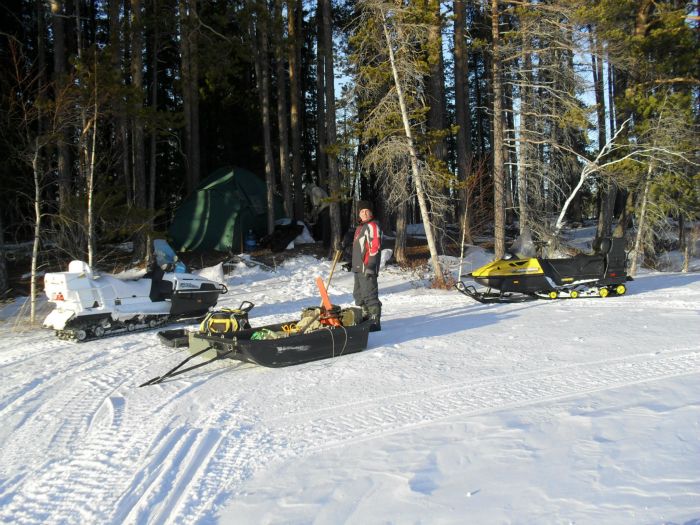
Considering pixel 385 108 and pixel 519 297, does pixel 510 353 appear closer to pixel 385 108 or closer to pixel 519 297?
pixel 519 297

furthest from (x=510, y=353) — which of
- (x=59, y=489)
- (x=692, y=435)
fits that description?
(x=59, y=489)

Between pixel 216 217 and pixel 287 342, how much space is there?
12676mm

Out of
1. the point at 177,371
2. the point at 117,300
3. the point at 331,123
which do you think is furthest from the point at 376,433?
the point at 331,123

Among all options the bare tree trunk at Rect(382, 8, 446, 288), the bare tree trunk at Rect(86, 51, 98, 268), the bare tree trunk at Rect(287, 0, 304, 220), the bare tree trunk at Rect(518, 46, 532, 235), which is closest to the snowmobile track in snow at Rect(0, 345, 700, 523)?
the bare tree trunk at Rect(86, 51, 98, 268)

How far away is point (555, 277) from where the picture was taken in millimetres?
10539

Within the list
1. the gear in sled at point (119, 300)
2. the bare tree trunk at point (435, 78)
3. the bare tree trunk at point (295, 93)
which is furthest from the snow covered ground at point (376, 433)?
the bare tree trunk at point (295, 93)

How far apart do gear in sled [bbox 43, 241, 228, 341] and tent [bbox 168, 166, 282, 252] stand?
842cm

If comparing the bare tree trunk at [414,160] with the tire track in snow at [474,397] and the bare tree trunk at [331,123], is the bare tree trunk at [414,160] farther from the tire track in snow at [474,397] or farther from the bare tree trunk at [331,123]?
the tire track in snow at [474,397]

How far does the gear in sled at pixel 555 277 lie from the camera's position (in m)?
10.4

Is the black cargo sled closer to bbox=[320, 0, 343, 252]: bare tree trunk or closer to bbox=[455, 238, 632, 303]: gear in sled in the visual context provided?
bbox=[455, 238, 632, 303]: gear in sled

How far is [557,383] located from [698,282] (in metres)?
8.40

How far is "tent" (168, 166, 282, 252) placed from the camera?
1784cm

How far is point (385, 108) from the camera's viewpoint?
12492mm

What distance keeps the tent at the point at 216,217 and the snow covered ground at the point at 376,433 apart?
10.5 metres
